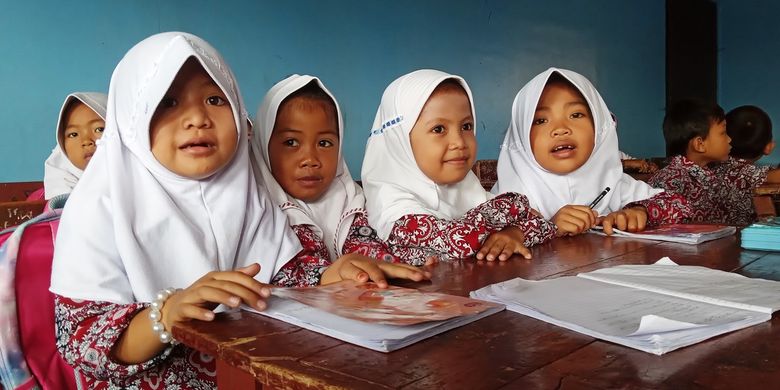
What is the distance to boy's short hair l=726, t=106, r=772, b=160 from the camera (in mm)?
3529

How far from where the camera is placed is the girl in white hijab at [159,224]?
0.91m

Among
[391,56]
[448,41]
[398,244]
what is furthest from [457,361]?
[448,41]

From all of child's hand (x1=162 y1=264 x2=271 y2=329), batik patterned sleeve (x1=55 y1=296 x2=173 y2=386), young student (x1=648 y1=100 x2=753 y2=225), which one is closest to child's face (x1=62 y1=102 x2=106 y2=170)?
batik patterned sleeve (x1=55 y1=296 x2=173 y2=386)

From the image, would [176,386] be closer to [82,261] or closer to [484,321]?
[82,261]

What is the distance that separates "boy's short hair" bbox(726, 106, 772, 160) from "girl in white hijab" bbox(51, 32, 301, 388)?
332 centimetres

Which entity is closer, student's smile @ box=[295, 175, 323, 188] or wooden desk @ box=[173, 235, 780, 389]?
wooden desk @ box=[173, 235, 780, 389]

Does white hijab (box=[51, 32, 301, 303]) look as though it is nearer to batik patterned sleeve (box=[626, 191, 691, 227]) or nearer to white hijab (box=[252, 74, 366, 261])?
white hijab (box=[252, 74, 366, 261])

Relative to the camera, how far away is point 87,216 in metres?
1.01

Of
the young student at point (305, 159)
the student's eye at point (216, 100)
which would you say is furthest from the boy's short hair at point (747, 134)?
the student's eye at point (216, 100)

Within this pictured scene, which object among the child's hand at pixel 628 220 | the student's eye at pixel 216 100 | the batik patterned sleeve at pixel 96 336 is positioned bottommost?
the batik patterned sleeve at pixel 96 336

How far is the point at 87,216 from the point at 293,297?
0.45 meters

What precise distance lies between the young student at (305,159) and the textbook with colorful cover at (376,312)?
0.52 metres

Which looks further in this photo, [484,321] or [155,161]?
[155,161]

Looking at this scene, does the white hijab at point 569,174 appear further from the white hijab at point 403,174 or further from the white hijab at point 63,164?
the white hijab at point 63,164
